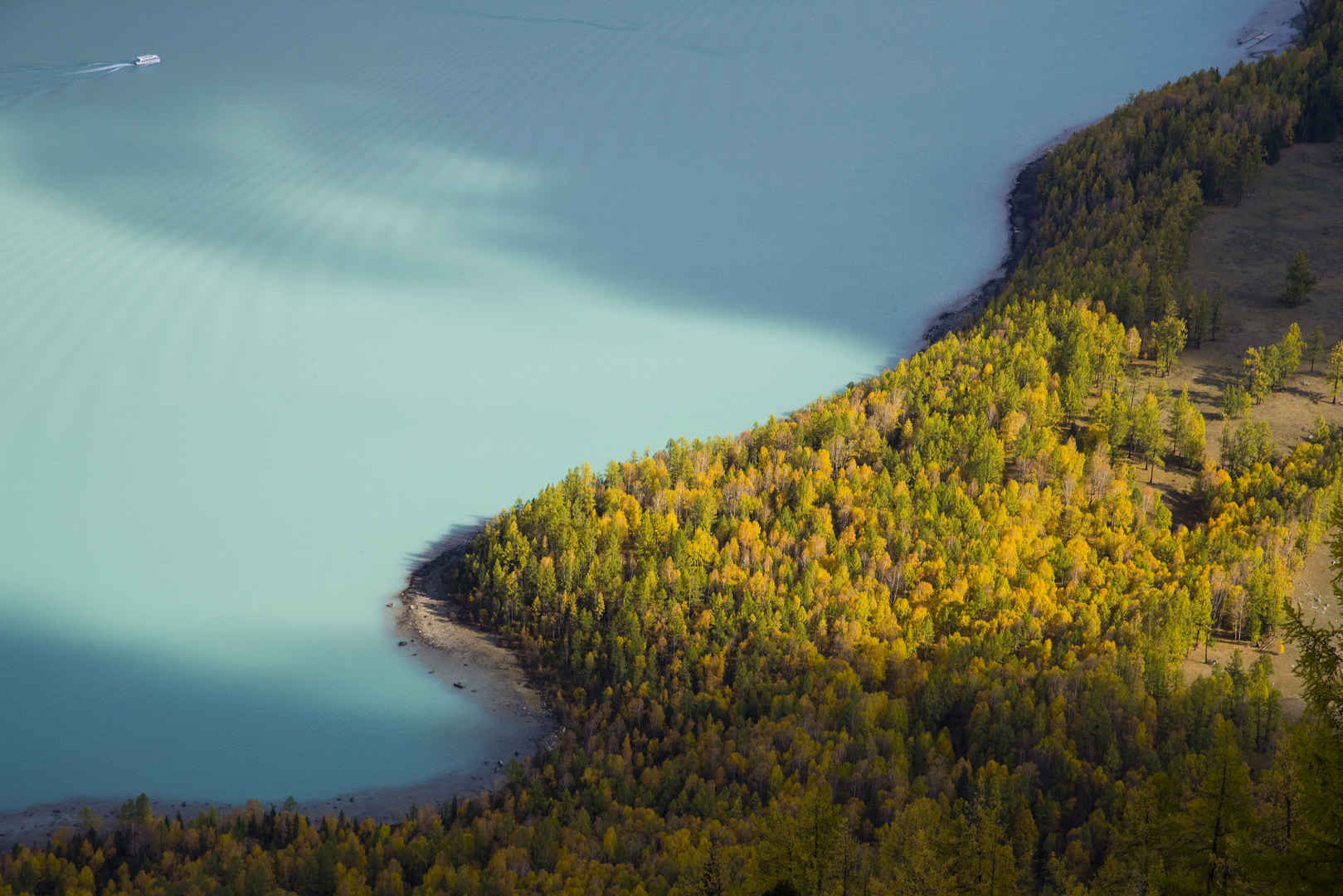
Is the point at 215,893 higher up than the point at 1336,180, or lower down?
lower down

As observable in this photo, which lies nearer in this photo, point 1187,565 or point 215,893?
point 215,893

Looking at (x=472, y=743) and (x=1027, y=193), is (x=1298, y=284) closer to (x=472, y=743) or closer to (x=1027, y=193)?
(x=1027, y=193)

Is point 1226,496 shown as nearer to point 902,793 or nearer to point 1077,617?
point 1077,617

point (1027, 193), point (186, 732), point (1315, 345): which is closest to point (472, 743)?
point (186, 732)

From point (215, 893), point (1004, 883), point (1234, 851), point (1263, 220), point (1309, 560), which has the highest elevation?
Answer: point (1263, 220)

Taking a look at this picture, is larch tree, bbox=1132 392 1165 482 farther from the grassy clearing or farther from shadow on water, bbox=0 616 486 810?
shadow on water, bbox=0 616 486 810

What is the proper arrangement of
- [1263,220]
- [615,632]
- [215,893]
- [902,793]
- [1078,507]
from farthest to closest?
[1263,220] < [1078,507] < [615,632] < [902,793] < [215,893]

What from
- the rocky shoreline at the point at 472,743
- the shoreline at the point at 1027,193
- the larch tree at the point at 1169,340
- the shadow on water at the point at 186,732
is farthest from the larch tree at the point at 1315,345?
the shadow on water at the point at 186,732

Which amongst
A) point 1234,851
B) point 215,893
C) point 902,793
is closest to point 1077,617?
point 902,793
